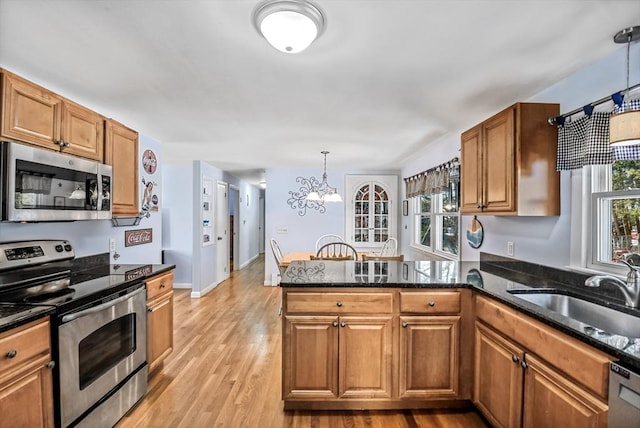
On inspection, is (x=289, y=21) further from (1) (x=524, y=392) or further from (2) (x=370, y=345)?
(1) (x=524, y=392)

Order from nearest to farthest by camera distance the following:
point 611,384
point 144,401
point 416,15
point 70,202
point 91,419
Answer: point 611,384 < point 416,15 < point 91,419 < point 70,202 < point 144,401

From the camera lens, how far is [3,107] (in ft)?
5.19

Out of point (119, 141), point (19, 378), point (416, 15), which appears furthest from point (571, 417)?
point (119, 141)

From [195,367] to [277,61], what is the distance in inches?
99.0

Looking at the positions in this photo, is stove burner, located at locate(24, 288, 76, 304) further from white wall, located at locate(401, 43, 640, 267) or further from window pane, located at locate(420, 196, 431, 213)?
window pane, located at locate(420, 196, 431, 213)

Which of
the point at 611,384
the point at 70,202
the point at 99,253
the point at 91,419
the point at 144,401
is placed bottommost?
the point at 144,401

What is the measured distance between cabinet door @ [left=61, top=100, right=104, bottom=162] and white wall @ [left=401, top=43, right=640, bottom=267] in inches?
123

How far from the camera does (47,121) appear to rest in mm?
1839

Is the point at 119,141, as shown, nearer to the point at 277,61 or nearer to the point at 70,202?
the point at 70,202

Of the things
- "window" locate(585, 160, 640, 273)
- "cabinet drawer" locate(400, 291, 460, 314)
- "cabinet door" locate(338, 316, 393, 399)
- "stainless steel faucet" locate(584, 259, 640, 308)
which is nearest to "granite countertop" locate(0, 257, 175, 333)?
"cabinet door" locate(338, 316, 393, 399)

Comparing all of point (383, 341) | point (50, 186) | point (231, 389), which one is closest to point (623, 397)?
point (383, 341)

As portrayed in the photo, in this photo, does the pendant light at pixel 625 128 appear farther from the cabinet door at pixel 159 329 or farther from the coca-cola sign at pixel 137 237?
the coca-cola sign at pixel 137 237

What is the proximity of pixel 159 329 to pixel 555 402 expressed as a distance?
2.55 meters

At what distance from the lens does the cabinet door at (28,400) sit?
1.31 metres
